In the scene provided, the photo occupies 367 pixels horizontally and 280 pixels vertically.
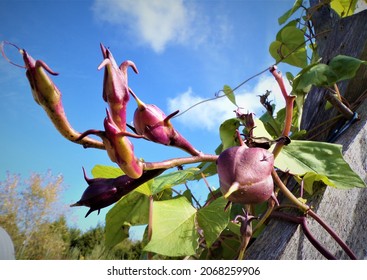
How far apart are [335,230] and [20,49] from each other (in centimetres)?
34

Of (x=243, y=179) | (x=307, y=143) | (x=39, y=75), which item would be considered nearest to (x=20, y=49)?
(x=39, y=75)

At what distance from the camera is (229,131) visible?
47cm

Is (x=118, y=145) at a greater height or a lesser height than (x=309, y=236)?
greater

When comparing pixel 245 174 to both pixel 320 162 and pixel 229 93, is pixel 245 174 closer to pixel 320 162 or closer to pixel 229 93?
pixel 320 162

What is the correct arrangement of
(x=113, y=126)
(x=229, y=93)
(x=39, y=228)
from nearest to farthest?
(x=113, y=126)
(x=229, y=93)
(x=39, y=228)

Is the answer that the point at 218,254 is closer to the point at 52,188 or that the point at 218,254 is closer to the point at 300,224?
the point at 300,224

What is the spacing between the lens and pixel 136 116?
21cm

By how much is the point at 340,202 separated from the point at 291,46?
1.32 feet

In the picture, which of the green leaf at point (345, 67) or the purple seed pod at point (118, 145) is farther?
the green leaf at point (345, 67)

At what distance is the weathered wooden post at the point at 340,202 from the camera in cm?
35

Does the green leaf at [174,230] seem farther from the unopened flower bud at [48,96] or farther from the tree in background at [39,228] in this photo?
the tree in background at [39,228]

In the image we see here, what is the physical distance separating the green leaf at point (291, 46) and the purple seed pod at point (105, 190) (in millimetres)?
529

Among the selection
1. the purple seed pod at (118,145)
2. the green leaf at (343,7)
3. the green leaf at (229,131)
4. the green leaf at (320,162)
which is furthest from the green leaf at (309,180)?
the green leaf at (343,7)

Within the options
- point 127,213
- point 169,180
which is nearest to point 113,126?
point 169,180
